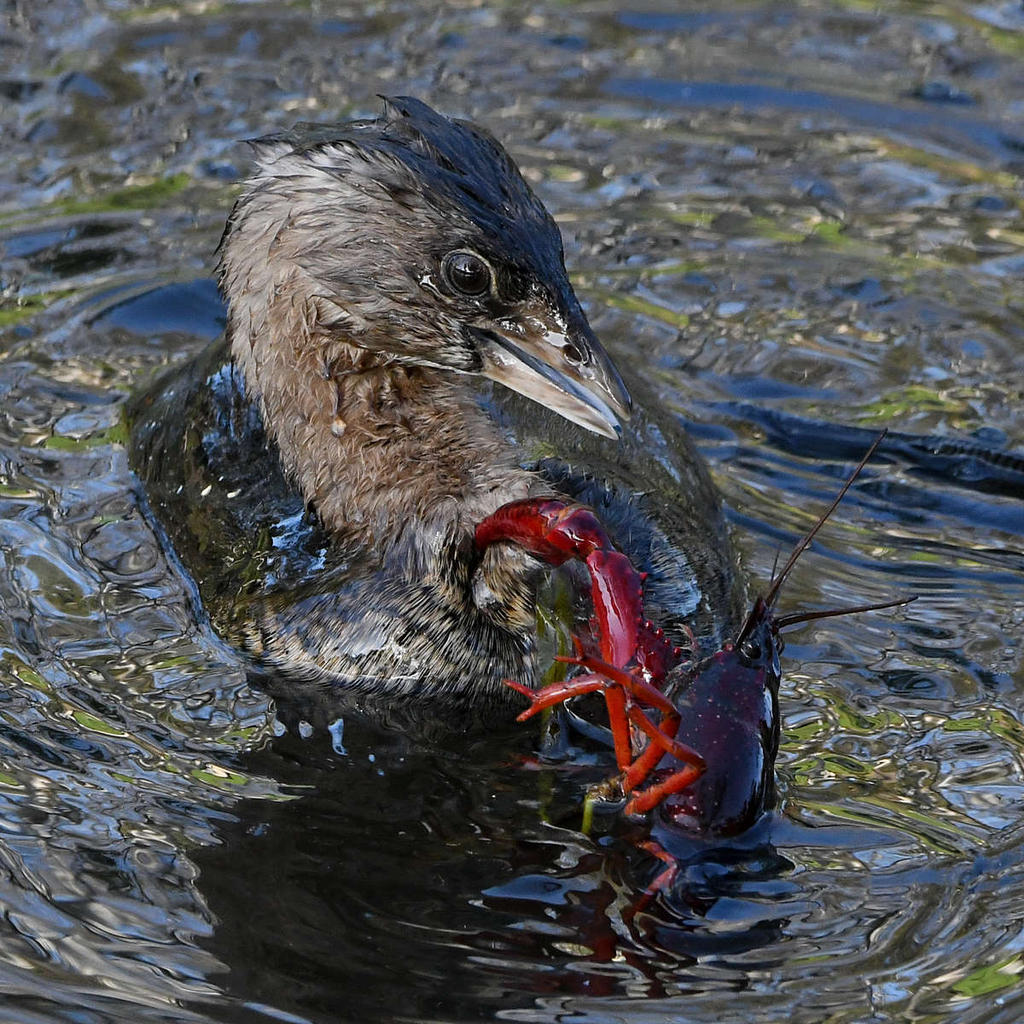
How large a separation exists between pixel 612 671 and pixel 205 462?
2408 millimetres

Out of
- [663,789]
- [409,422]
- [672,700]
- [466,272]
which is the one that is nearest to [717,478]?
[409,422]

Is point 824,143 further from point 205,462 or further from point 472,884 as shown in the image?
point 472,884

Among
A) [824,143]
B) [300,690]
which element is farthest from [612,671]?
[824,143]

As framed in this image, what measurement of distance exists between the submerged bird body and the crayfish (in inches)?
23.1

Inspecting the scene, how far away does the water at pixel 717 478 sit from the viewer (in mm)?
4637

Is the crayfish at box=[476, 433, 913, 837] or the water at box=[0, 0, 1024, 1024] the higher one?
the crayfish at box=[476, 433, 913, 837]

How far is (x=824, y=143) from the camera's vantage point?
30.9 ft

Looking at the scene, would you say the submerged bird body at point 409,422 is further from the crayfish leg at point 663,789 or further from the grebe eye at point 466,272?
the crayfish leg at point 663,789

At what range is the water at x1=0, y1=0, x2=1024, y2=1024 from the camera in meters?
4.64

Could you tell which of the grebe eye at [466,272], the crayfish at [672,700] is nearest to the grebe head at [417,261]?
the grebe eye at [466,272]

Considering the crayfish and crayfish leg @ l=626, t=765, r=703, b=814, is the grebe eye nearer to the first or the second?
the crayfish

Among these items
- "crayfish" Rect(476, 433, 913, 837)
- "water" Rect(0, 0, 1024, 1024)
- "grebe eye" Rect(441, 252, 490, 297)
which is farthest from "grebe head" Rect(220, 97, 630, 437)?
"water" Rect(0, 0, 1024, 1024)

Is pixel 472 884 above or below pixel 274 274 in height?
below

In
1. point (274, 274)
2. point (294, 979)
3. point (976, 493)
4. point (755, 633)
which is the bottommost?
point (976, 493)
